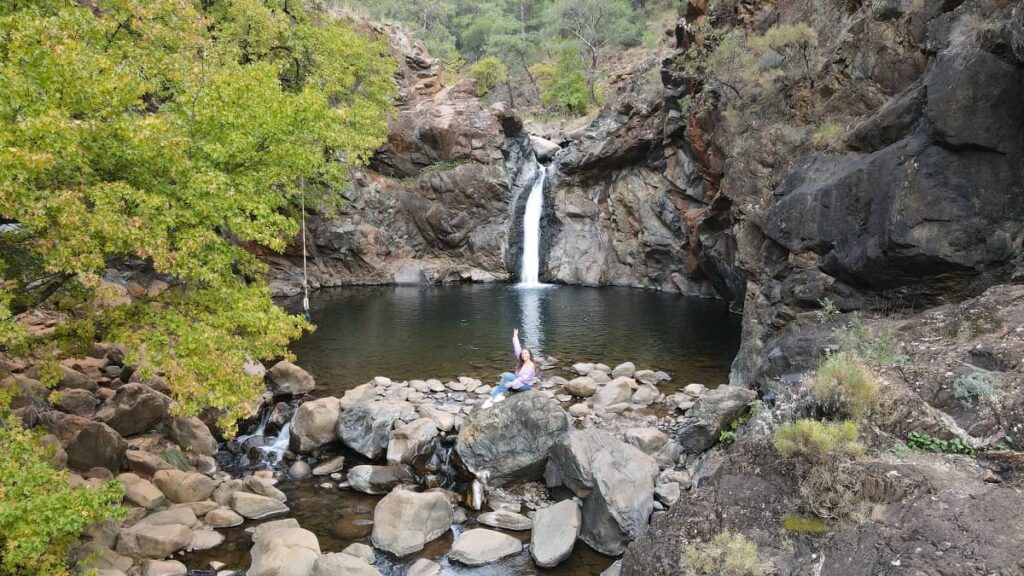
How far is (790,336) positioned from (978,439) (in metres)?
7.30

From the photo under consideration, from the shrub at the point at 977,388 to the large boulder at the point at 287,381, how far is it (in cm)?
1523

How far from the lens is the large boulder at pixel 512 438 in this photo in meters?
11.1

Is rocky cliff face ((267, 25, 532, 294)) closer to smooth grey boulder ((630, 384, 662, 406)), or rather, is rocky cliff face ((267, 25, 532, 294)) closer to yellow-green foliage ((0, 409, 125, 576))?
smooth grey boulder ((630, 384, 662, 406))

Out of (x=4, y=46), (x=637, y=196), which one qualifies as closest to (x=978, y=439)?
(x=4, y=46)

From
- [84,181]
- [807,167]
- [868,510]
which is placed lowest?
[868,510]

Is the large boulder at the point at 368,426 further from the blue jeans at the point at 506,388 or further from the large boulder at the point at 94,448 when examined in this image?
the large boulder at the point at 94,448

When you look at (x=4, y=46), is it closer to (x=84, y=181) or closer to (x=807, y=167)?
(x=84, y=181)

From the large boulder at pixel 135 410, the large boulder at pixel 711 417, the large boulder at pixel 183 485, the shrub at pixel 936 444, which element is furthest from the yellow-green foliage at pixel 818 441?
the large boulder at pixel 135 410

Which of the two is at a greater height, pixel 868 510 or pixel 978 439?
pixel 978 439

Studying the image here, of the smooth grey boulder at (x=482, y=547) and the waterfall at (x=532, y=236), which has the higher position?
the waterfall at (x=532, y=236)

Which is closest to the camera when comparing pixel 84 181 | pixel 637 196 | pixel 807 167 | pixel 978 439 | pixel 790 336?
pixel 978 439

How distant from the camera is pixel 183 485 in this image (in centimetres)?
1073

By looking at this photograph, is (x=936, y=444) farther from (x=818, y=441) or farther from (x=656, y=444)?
(x=656, y=444)

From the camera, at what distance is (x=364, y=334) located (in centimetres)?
2416
